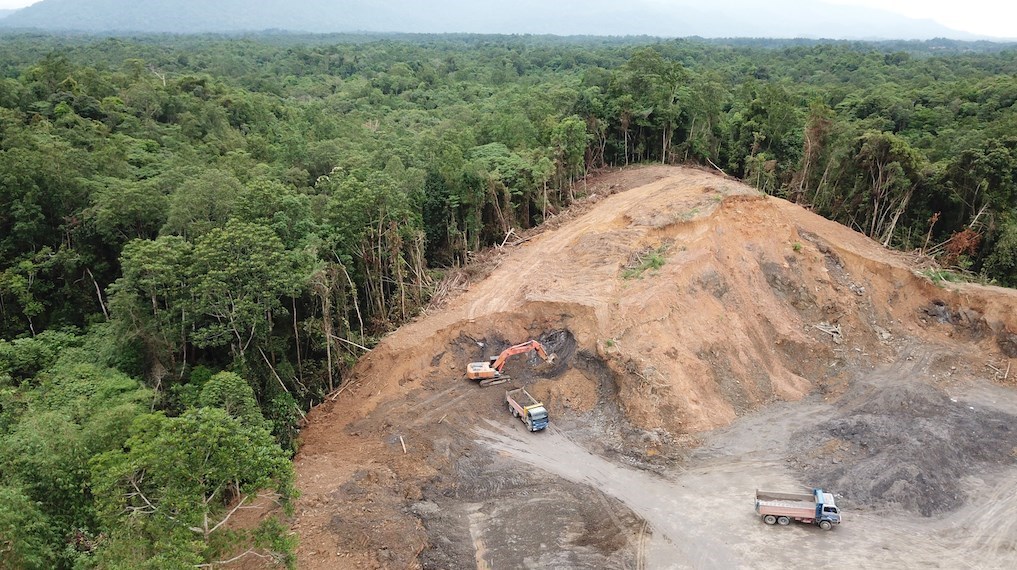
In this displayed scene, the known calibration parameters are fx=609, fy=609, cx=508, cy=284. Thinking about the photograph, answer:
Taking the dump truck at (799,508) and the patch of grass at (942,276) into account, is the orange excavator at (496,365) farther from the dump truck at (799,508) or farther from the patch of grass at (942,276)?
the patch of grass at (942,276)

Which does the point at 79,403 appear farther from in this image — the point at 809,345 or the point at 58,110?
the point at 58,110

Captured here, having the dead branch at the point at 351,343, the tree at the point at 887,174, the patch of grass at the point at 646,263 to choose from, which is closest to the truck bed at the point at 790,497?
the patch of grass at the point at 646,263

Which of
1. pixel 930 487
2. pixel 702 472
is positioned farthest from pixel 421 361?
pixel 930 487

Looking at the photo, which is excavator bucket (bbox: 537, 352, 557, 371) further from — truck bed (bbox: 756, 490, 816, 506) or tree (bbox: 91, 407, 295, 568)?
tree (bbox: 91, 407, 295, 568)

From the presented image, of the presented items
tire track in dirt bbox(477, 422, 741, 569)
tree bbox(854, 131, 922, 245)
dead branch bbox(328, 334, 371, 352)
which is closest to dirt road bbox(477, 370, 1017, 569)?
tire track in dirt bbox(477, 422, 741, 569)

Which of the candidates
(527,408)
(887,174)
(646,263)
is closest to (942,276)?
(887,174)
